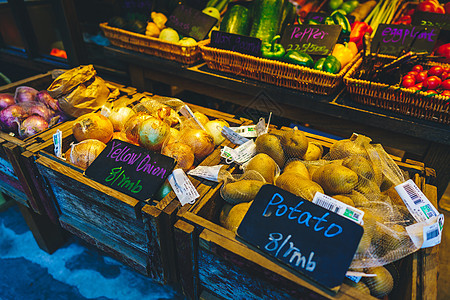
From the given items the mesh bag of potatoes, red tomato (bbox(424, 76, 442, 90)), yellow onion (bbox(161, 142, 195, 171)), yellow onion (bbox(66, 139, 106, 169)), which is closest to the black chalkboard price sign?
red tomato (bbox(424, 76, 442, 90))

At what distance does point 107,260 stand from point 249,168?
1374mm

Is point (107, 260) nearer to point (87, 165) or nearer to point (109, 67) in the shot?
point (87, 165)

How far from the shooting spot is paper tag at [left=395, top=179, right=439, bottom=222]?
1038 mm

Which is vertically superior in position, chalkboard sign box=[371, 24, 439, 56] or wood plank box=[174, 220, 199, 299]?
chalkboard sign box=[371, 24, 439, 56]

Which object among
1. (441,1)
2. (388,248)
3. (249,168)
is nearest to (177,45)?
(249,168)

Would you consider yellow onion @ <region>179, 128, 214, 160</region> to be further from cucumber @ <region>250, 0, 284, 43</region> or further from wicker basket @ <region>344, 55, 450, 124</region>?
cucumber @ <region>250, 0, 284, 43</region>

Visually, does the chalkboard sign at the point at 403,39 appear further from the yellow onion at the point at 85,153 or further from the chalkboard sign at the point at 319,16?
the yellow onion at the point at 85,153

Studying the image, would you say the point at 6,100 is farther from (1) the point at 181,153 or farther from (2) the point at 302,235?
(2) the point at 302,235

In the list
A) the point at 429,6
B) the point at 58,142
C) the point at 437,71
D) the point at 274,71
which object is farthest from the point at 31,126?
the point at 429,6

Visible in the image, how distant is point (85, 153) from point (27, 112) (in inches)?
27.3

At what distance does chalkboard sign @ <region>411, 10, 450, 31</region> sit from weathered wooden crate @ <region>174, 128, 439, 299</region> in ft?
5.22

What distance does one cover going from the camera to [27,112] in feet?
5.57

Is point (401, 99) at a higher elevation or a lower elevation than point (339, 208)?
higher

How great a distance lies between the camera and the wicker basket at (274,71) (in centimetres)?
163
